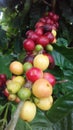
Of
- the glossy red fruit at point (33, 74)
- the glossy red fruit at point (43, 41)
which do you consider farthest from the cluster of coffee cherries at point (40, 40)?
the glossy red fruit at point (33, 74)

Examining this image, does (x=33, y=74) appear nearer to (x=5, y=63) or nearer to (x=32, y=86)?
(x=32, y=86)

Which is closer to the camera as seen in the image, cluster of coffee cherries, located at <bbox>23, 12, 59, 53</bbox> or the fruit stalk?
the fruit stalk

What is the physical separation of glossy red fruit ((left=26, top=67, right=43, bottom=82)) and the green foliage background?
8 cm

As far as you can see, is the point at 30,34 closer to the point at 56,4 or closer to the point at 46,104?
the point at 46,104

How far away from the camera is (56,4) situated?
3.55 ft

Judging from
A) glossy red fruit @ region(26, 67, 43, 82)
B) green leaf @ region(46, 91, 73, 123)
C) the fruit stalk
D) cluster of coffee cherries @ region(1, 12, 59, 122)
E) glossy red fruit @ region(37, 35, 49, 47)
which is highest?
glossy red fruit @ region(37, 35, 49, 47)

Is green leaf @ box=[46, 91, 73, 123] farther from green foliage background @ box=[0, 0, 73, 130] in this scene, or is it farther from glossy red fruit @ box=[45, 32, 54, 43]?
glossy red fruit @ box=[45, 32, 54, 43]

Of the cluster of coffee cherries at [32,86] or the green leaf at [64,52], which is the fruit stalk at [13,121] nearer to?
the cluster of coffee cherries at [32,86]

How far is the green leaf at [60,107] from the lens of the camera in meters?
0.66

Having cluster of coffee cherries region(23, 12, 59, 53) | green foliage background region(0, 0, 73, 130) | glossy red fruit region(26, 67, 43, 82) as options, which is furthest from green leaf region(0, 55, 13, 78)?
glossy red fruit region(26, 67, 43, 82)

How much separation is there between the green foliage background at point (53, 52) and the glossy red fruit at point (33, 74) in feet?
0.27

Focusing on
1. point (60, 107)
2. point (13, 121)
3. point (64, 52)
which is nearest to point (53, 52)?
point (64, 52)

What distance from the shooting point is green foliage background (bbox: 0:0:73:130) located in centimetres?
72

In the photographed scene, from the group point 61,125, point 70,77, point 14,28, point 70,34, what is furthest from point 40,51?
point 14,28
